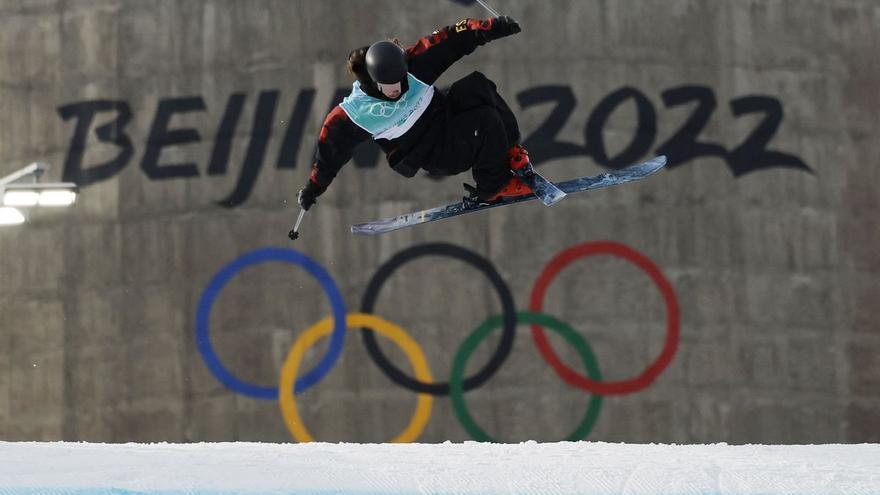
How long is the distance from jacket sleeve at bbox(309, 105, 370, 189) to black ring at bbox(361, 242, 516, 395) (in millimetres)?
8140

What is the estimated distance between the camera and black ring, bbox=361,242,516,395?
703 inches

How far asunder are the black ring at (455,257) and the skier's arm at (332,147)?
810cm

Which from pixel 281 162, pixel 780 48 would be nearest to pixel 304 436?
pixel 281 162

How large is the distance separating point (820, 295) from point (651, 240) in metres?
2.95

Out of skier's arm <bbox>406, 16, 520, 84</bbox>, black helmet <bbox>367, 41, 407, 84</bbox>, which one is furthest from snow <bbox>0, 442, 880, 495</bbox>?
skier's arm <bbox>406, 16, 520, 84</bbox>

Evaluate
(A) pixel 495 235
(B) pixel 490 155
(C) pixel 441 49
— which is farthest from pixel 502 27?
(A) pixel 495 235

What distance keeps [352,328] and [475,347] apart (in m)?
1.96

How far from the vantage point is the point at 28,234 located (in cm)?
1953

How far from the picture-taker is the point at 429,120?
32.7 feet

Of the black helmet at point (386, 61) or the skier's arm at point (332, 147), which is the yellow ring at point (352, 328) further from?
the black helmet at point (386, 61)

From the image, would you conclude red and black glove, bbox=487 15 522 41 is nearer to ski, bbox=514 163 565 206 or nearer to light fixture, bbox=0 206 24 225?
ski, bbox=514 163 565 206

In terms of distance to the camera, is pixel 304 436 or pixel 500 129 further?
pixel 304 436

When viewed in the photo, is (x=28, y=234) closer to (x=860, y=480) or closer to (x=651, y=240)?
(x=651, y=240)

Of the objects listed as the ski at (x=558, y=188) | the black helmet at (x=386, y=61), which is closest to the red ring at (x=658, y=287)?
the ski at (x=558, y=188)
